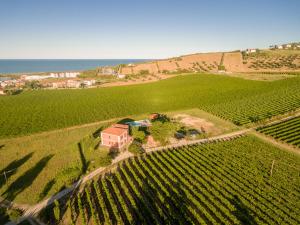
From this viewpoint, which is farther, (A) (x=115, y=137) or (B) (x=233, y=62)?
(B) (x=233, y=62)

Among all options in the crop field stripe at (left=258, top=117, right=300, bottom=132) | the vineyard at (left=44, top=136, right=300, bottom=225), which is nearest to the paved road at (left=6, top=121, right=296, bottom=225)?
the vineyard at (left=44, top=136, right=300, bottom=225)

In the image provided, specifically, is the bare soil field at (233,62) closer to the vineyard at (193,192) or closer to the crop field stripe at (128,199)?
the vineyard at (193,192)

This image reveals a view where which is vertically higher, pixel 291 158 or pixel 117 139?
pixel 117 139

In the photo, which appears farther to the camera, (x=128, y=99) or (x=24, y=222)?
(x=128, y=99)

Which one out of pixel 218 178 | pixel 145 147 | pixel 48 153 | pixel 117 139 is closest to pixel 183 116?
pixel 145 147

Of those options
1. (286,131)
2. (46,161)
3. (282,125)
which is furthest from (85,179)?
(282,125)

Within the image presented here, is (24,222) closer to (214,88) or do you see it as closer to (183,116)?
(183,116)

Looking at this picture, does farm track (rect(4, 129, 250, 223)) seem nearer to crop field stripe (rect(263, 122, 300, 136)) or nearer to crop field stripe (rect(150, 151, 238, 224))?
crop field stripe (rect(150, 151, 238, 224))

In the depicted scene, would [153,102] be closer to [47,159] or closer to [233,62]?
[47,159]
